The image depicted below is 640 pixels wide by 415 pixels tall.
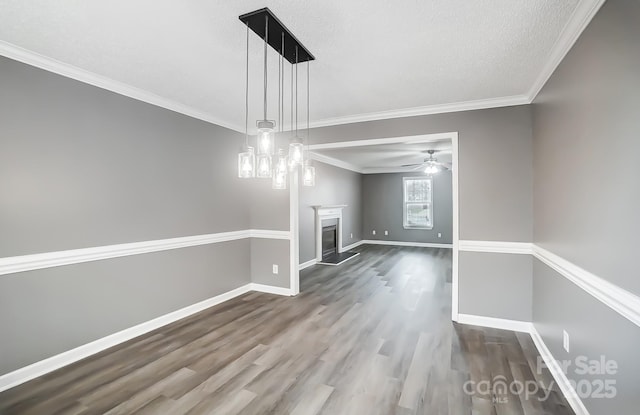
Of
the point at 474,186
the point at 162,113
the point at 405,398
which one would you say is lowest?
the point at 405,398

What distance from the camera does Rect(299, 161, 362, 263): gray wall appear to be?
6.28 m

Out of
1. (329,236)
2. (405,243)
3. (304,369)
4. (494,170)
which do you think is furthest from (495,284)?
(405,243)

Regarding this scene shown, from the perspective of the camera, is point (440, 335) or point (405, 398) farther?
point (440, 335)

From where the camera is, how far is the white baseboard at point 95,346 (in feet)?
7.12

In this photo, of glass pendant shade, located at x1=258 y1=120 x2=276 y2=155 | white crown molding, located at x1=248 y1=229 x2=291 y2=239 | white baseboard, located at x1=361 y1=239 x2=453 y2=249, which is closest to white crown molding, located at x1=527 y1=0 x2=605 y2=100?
glass pendant shade, located at x1=258 y1=120 x2=276 y2=155

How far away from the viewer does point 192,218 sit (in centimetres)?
359

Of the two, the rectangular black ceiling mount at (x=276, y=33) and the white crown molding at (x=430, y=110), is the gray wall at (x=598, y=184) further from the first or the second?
the rectangular black ceiling mount at (x=276, y=33)

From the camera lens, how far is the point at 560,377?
2.14 meters

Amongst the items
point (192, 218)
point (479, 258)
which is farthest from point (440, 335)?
point (192, 218)

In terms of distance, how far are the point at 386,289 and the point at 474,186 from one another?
219 centimetres

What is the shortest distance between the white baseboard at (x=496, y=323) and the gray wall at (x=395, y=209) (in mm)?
5693

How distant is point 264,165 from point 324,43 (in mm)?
986

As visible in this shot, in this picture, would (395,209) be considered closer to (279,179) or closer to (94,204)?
(279,179)

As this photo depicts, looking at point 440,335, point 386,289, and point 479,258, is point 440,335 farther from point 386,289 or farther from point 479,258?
point 386,289
